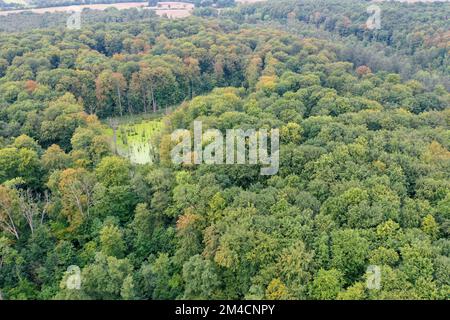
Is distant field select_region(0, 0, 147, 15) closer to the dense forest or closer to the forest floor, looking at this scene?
the dense forest

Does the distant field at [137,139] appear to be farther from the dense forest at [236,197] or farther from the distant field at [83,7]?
the distant field at [83,7]

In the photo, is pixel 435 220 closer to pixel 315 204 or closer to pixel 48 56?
pixel 315 204

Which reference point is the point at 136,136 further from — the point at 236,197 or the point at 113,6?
the point at 113,6

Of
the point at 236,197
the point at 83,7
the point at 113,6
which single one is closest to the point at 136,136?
the point at 236,197

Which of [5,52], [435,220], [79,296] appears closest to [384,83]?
[435,220]

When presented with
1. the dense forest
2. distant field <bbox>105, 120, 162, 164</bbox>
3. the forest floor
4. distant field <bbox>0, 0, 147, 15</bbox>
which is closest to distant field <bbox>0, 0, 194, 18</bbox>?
distant field <bbox>0, 0, 147, 15</bbox>

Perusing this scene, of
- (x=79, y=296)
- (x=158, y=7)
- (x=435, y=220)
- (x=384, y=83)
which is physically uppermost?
(x=158, y=7)

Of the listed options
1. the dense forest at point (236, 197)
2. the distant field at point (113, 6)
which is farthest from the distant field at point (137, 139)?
the distant field at point (113, 6)
